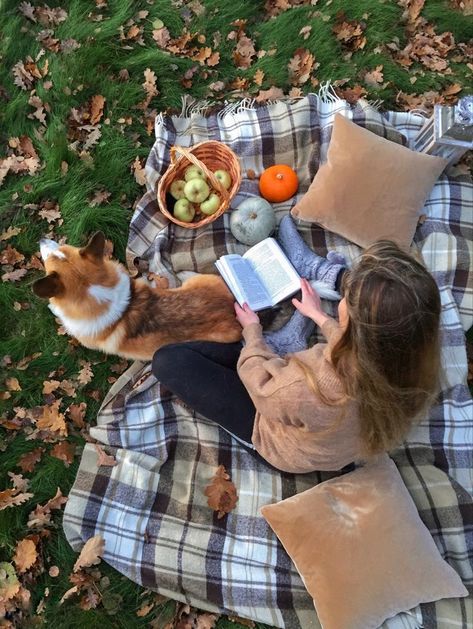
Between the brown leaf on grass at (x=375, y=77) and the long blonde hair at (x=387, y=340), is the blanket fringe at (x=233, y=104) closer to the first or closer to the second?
the brown leaf on grass at (x=375, y=77)

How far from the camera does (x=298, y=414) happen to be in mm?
2699

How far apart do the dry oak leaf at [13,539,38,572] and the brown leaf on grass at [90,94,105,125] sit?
13.2ft

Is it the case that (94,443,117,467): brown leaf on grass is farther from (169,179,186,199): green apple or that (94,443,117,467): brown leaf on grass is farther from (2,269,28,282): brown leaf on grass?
(169,179,186,199): green apple

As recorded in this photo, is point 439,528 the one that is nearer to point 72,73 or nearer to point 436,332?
point 436,332

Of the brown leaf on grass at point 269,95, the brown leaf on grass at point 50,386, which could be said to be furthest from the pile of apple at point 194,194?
the brown leaf on grass at point 50,386

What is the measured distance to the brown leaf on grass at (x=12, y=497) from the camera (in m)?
3.77

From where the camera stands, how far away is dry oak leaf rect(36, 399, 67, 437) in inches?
158

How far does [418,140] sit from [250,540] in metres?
4.00

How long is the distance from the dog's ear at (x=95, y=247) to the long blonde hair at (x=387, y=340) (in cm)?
183

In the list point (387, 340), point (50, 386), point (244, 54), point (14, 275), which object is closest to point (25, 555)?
point (50, 386)

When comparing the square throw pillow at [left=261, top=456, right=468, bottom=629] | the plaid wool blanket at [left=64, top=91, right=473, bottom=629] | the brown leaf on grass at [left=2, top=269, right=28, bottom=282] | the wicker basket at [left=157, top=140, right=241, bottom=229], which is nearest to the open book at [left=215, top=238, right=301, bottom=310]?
the plaid wool blanket at [left=64, top=91, right=473, bottom=629]

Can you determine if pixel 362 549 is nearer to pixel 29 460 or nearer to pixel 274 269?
pixel 274 269

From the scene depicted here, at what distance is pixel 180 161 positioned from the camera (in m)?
4.33

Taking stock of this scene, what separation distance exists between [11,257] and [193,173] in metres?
1.91
